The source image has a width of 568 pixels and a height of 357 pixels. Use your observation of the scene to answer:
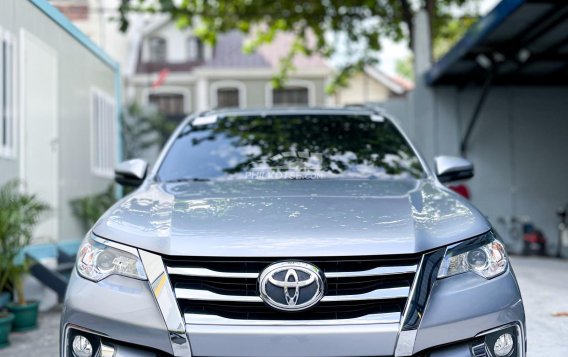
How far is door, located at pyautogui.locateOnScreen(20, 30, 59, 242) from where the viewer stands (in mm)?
7070

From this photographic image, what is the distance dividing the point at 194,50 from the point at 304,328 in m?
37.8

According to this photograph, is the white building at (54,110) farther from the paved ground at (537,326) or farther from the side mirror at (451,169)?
the side mirror at (451,169)

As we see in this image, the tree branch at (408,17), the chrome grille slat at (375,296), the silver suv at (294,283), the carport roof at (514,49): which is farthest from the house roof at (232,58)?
the chrome grille slat at (375,296)

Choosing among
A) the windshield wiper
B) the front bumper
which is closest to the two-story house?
the windshield wiper

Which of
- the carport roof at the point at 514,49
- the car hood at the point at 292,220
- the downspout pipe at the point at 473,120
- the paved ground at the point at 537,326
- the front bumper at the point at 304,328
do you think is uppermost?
the carport roof at the point at 514,49

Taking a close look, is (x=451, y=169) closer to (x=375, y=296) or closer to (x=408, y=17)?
(x=375, y=296)

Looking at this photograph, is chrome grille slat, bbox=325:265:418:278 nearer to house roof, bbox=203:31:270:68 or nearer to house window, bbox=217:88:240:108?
house roof, bbox=203:31:270:68

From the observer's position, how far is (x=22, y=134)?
7.01 meters

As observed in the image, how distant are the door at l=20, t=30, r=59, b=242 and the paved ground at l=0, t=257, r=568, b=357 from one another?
1.20m

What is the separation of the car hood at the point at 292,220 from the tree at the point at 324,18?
48.0 feet

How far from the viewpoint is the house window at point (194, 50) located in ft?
129

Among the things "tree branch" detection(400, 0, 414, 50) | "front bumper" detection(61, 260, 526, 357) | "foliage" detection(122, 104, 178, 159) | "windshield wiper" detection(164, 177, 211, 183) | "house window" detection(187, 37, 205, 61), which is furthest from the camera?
"house window" detection(187, 37, 205, 61)

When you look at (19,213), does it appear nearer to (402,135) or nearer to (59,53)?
(59,53)

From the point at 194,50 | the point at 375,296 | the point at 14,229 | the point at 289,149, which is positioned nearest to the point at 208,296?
the point at 375,296
